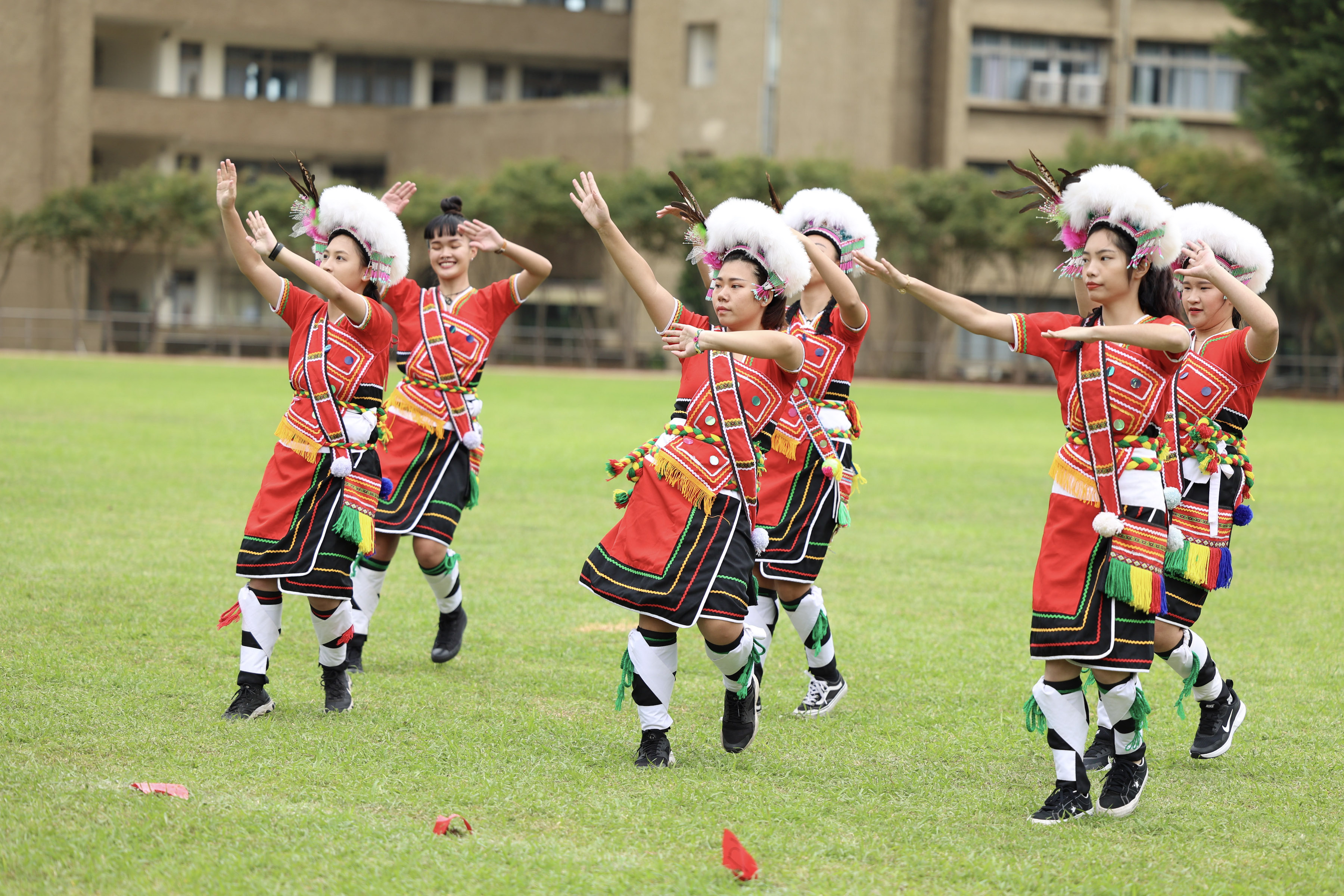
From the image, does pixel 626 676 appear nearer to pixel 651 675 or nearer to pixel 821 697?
pixel 651 675

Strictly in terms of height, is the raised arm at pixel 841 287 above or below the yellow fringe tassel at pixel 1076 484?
above

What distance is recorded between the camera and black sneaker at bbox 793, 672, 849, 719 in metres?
6.07

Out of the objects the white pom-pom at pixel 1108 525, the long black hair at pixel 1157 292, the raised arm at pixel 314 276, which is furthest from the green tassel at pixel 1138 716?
the raised arm at pixel 314 276

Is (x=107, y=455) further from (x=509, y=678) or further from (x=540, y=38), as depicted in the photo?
(x=540, y=38)

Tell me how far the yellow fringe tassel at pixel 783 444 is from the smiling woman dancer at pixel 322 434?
1.65 metres

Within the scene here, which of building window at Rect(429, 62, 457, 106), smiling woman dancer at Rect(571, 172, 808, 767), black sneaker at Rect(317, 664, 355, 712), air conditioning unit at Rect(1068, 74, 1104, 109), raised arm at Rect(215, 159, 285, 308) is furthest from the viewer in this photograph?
building window at Rect(429, 62, 457, 106)

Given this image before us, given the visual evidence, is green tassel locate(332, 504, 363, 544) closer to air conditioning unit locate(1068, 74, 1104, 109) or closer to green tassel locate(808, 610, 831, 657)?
green tassel locate(808, 610, 831, 657)

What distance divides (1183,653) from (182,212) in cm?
3830

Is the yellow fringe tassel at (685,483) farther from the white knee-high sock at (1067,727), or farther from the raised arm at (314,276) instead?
the raised arm at (314,276)

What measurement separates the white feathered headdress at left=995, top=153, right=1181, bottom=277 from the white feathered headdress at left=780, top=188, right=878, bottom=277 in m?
1.35

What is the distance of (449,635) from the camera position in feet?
22.6

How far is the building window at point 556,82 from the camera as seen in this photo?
4819 centimetres

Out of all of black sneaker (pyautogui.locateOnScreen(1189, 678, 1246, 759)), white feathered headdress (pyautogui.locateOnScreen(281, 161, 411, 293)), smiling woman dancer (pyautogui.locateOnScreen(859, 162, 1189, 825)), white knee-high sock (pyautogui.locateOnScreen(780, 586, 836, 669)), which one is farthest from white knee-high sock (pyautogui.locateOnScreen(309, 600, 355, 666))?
black sneaker (pyautogui.locateOnScreen(1189, 678, 1246, 759))

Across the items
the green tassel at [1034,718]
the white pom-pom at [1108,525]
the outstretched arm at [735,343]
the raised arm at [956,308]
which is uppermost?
the raised arm at [956,308]
